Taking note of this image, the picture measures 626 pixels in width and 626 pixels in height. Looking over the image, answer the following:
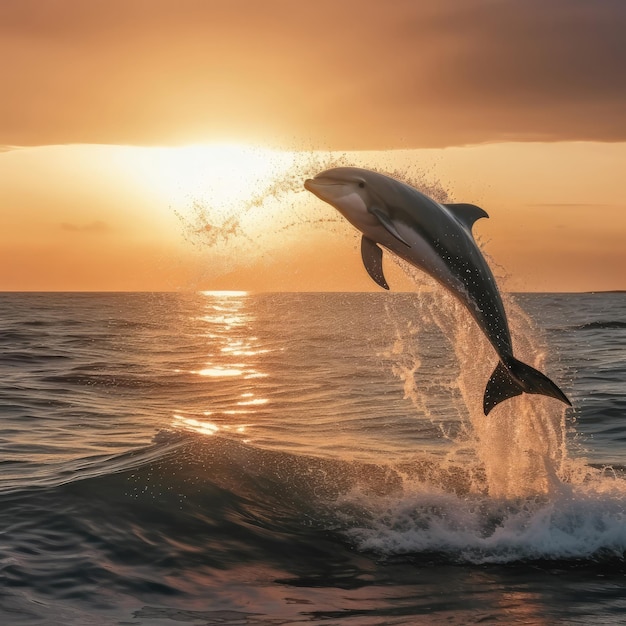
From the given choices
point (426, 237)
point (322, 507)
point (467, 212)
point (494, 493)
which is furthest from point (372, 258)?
point (494, 493)

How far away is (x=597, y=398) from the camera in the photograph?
22.0 metres

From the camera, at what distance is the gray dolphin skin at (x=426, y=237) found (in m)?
8.76

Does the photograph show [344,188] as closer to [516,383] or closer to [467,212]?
[467,212]

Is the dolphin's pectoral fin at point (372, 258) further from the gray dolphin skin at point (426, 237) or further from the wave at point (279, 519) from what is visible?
the wave at point (279, 519)

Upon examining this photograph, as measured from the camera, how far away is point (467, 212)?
9781mm

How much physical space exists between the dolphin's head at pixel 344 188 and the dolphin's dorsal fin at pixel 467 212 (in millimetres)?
1312

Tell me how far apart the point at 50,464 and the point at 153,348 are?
2909cm

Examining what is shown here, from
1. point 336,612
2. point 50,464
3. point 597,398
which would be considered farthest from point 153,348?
point 336,612

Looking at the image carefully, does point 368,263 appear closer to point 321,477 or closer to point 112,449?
point 321,477

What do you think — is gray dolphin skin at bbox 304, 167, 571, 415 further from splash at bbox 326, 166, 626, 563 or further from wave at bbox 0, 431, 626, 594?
wave at bbox 0, 431, 626, 594

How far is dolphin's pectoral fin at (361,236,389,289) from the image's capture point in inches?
366

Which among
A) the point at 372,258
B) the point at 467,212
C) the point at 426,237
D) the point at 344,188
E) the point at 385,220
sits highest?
the point at 344,188

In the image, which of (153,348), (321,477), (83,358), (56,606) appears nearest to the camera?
(56,606)

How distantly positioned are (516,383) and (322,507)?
11.9ft
